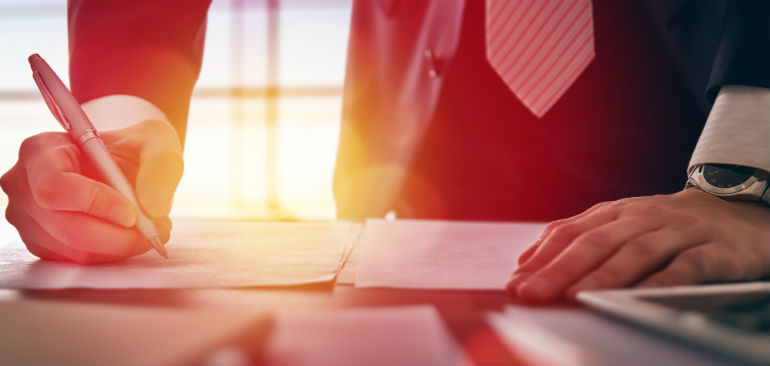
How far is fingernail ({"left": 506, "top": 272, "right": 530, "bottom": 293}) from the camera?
314 mm

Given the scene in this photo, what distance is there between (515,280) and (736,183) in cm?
25

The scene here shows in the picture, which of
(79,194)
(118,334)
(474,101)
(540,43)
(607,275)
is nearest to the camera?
(118,334)

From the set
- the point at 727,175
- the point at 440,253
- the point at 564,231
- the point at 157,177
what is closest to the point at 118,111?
the point at 157,177

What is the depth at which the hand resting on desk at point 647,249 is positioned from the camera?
12.1 inches

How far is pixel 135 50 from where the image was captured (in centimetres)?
73

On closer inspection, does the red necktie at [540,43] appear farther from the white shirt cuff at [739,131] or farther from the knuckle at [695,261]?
the knuckle at [695,261]

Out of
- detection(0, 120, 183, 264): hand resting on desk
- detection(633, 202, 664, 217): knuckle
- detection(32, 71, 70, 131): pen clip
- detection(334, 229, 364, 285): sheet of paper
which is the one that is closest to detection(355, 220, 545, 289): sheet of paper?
detection(334, 229, 364, 285): sheet of paper

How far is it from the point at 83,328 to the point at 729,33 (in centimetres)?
57

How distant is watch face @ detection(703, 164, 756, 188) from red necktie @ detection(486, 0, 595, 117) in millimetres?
258

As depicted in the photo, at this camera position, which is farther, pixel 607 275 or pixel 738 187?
pixel 738 187

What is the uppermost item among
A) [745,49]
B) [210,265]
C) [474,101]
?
[745,49]

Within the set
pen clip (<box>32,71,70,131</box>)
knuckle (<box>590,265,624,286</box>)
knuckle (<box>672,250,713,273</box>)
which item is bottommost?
knuckle (<box>590,265,624,286</box>)

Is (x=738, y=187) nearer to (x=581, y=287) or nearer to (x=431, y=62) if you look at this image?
(x=581, y=287)

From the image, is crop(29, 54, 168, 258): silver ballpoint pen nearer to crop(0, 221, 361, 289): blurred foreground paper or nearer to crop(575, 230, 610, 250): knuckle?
crop(0, 221, 361, 289): blurred foreground paper
